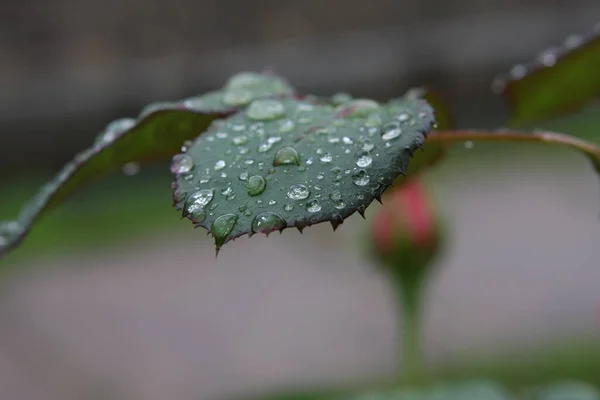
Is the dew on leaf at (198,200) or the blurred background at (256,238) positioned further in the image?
the blurred background at (256,238)

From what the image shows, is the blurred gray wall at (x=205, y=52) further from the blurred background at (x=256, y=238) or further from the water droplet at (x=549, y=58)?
the water droplet at (x=549, y=58)

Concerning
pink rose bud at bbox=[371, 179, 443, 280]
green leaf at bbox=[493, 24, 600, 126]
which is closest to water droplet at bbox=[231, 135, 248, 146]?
green leaf at bbox=[493, 24, 600, 126]

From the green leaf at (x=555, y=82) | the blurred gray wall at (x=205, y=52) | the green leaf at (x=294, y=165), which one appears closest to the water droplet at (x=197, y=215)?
the green leaf at (x=294, y=165)

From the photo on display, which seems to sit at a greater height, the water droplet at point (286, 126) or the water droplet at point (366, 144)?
the water droplet at point (286, 126)

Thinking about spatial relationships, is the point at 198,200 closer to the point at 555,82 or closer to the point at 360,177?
the point at 360,177

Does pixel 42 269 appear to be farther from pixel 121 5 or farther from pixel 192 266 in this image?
pixel 121 5

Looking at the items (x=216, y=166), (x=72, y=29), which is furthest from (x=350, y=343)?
(x=72, y=29)
